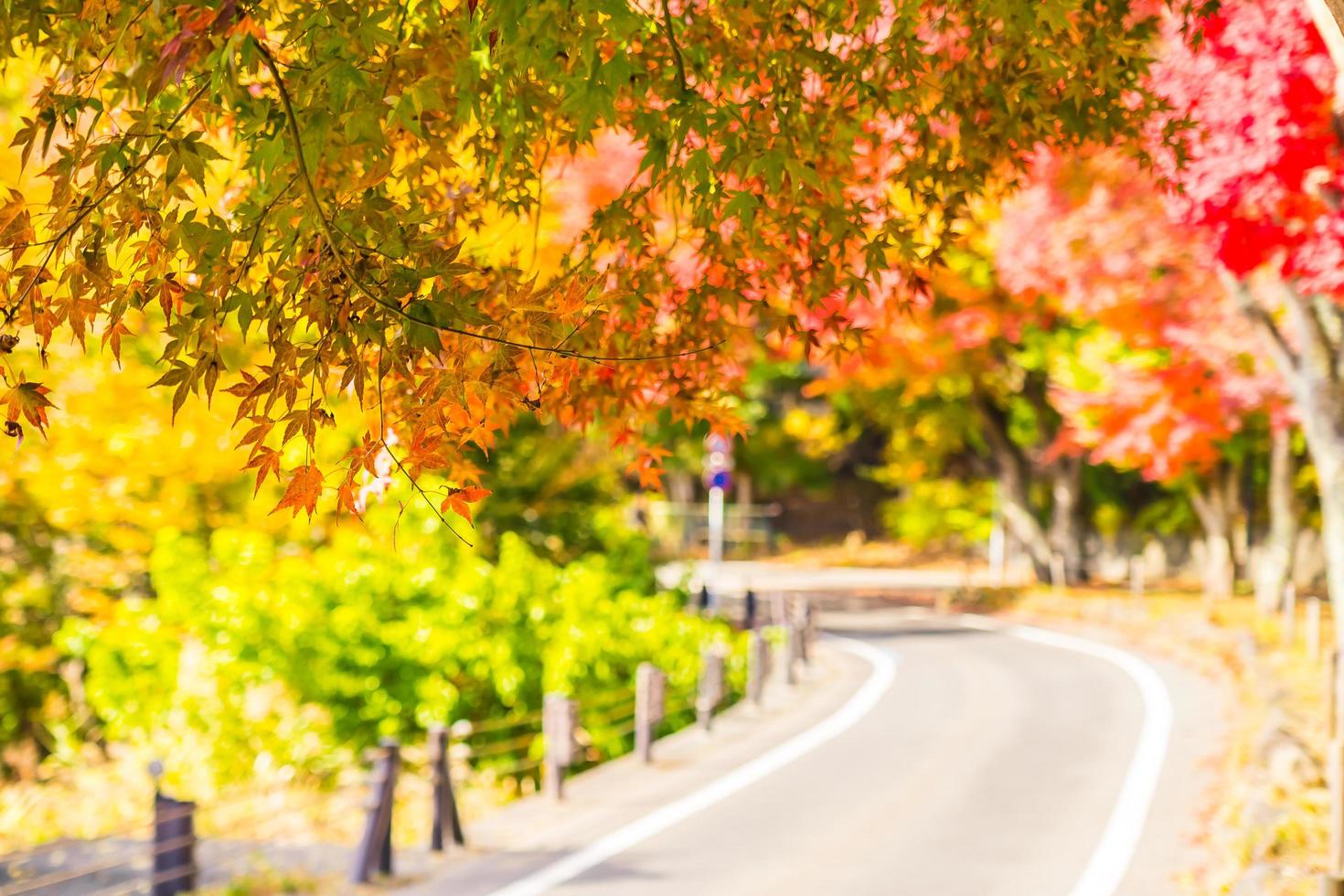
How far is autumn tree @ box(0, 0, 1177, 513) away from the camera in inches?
147

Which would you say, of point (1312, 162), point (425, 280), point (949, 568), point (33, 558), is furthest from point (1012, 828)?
point (949, 568)

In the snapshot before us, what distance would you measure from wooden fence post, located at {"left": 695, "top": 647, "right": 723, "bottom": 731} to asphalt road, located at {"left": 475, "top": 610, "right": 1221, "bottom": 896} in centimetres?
138

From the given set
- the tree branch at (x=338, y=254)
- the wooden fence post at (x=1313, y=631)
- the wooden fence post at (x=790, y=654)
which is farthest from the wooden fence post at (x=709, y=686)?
the tree branch at (x=338, y=254)

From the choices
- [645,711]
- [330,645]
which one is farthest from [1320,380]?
[330,645]

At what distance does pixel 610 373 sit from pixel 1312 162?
22.6ft

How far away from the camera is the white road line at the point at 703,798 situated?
10305 millimetres

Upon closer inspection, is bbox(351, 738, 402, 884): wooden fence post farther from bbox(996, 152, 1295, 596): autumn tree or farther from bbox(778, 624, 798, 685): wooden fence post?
bbox(996, 152, 1295, 596): autumn tree

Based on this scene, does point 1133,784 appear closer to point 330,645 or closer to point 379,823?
point 379,823

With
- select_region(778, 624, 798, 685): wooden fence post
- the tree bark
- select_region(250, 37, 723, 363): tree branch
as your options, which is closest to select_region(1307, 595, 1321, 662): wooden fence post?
select_region(778, 624, 798, 685): wooden fence post

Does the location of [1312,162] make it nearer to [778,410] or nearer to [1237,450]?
[1237,450]

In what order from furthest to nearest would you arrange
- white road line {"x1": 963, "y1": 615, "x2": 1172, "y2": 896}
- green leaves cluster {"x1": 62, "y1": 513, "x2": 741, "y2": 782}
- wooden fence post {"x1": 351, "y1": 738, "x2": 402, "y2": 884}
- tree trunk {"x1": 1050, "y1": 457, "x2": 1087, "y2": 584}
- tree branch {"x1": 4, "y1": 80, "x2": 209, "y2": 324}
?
tree trunk {"x1": 1050, "y1": 457, "x2": 1087, "y2": 584}
green leaves cluster {"x1": 62, "y1": 513, "x2": 741, "y2": 782}
white road line {"x1": 963, "y1": 615, "x2": 1172, "y2": 896}
wooden fence post {"x1": 351, "y1": 738, "x2": 402, "y2": 884}
tree branch {"x1": 4, "y1": 80, "x2": 209, "y2": 324}

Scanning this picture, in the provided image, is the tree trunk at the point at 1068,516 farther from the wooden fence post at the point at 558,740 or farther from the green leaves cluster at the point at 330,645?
the wooden fence post at the point at 558,740

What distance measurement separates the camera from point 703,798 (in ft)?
43.0

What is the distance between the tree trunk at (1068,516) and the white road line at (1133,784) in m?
10.8
